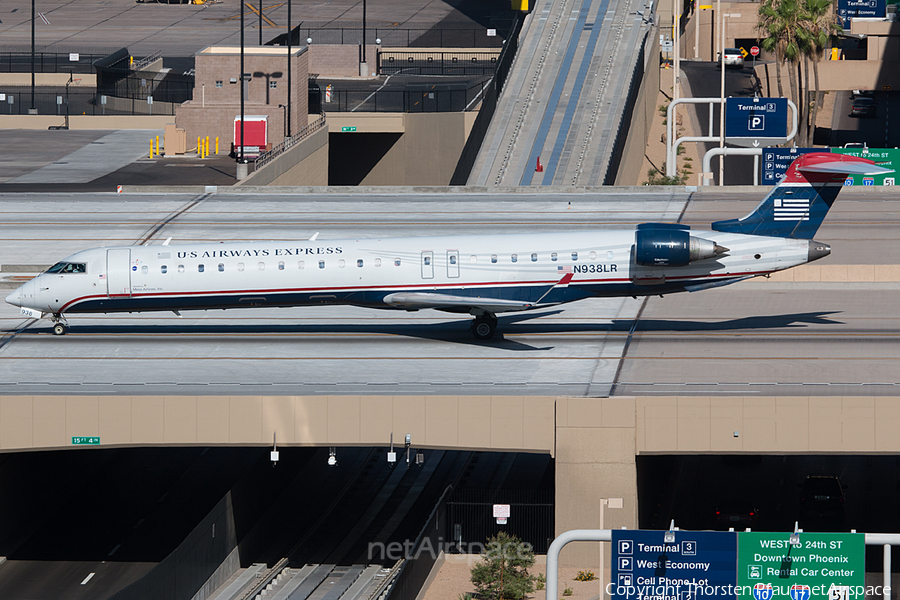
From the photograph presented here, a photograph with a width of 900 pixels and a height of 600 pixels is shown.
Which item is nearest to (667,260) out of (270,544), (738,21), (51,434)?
(270,544)

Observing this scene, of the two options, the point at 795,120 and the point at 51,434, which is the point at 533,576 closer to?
the point at 51,434

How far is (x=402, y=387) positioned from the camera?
3681 cm

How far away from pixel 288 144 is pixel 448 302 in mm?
38646

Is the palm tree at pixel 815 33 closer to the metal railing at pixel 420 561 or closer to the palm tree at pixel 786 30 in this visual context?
the palm tree at pixel 786 30

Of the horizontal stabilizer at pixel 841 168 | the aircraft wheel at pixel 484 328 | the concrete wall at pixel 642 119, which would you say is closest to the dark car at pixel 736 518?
the aircraft wheel at pixel 484 328

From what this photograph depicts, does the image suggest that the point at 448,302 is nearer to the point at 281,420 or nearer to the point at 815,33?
the point at 281,420

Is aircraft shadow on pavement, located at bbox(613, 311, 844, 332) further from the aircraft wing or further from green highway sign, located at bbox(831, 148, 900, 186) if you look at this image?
green highway sign, located at bbox(831, 148, 900, 186)

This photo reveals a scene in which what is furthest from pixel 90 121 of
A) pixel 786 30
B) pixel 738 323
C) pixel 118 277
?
pixel 738 323

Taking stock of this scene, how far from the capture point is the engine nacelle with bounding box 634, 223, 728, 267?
39500 millimetres

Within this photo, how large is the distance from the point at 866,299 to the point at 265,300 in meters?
23.3

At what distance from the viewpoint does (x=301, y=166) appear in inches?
3093

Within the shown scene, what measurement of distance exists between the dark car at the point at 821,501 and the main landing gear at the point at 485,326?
11308 millimetres

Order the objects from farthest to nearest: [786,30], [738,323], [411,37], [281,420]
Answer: [411,37] → [786,30] → [738,323] → [281,420]

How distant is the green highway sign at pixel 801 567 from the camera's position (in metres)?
22.0
